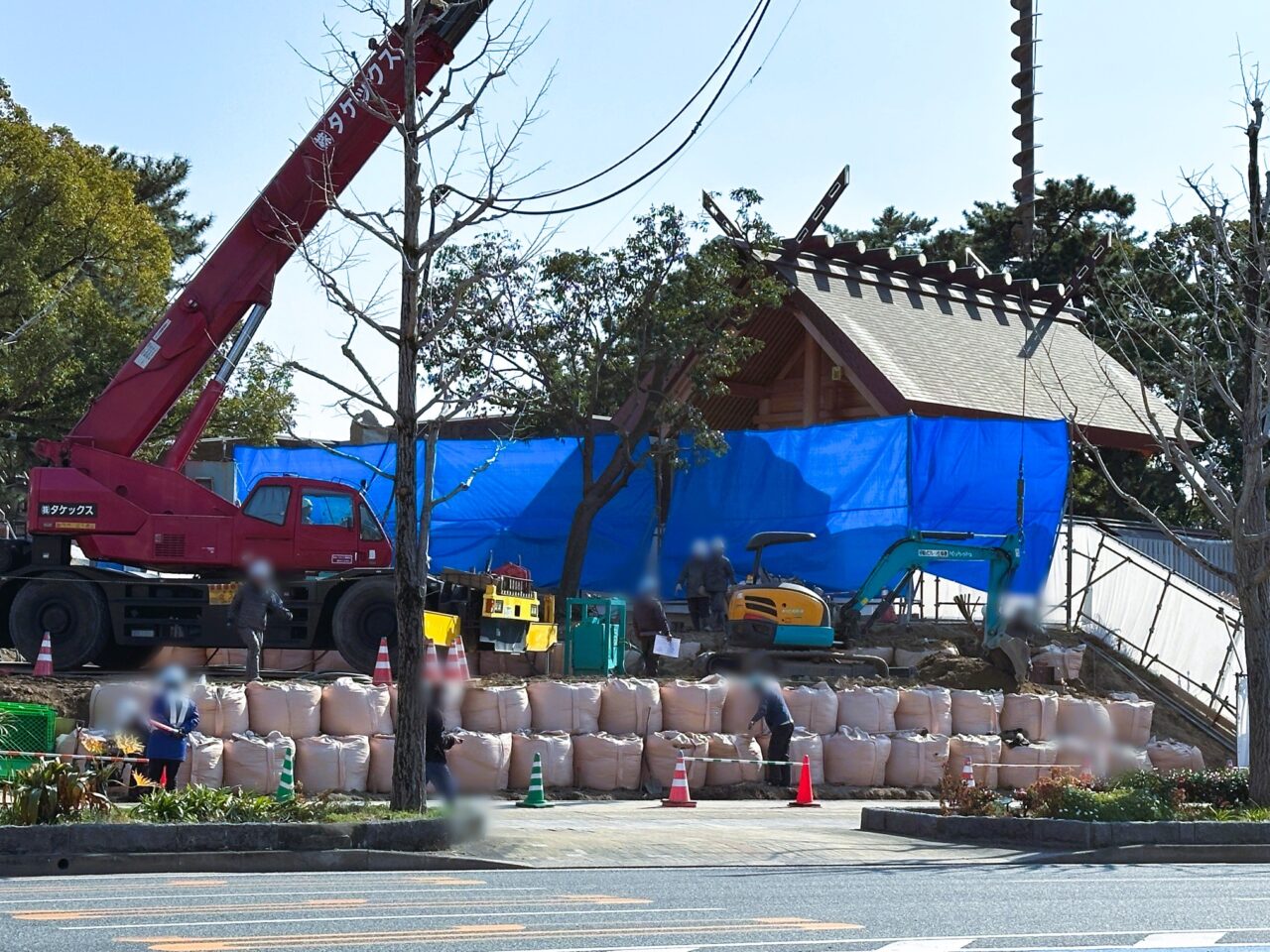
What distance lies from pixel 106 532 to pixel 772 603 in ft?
30.1

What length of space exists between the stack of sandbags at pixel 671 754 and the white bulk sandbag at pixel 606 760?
201mm

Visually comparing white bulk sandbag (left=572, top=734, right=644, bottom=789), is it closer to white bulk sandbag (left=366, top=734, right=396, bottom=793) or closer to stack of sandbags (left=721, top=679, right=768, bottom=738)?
→ stack of sandbags (left=721, top=679, right=768, bottom=738)

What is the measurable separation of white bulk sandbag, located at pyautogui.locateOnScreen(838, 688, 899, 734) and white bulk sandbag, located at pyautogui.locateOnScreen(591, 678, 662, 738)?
266cm

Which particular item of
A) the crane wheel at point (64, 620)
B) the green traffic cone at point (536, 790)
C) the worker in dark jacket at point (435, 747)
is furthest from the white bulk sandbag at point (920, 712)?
the crane wheel at point (64, 620)

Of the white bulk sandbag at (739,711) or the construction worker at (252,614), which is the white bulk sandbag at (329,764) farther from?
the white bulk sandbag at (739,711)

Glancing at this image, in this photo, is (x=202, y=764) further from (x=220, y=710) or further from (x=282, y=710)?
(x=282, y=710)

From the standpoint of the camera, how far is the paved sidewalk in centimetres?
1442

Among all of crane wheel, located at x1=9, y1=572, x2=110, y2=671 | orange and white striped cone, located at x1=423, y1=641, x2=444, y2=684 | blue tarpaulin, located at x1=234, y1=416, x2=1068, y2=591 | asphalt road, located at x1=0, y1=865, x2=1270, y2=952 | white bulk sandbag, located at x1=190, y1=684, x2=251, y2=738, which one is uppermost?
blue tarpaulin, located at x1=234, y1=416, x2=1068, y2=591

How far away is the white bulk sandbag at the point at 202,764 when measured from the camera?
55.9 feet

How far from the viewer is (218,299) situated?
2319 centimetres

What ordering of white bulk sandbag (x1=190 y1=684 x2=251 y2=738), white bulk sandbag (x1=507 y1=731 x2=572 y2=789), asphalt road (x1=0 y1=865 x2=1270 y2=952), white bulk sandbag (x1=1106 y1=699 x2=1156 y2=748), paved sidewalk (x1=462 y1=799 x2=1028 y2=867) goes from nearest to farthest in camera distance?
1. asphalt road (x1=0 y1=865 x2=1270 y2=952)
2. paved sidewalk (x1=462 y1=799 x2=1028 y2=867)
3. white bulk sandbag (x1=190 y1=684 x2=251 y2=738)
4. white bulk sandbag (x1=507 y1=731 x2=572 y2=789)
5. white bulk sandbag (x1=1106 y1=699 x2=1156 y2=748)

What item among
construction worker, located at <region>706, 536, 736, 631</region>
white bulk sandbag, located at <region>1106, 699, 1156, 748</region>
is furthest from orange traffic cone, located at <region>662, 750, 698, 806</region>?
construction worker, located at <region>706, 536, 736, 631</region>

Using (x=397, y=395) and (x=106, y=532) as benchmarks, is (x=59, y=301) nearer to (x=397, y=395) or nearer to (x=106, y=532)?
(x=106, y=532)

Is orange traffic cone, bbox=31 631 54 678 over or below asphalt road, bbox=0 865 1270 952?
over
